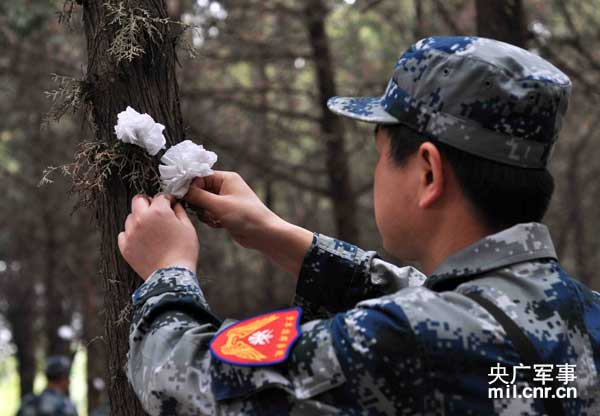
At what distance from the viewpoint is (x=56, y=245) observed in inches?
536

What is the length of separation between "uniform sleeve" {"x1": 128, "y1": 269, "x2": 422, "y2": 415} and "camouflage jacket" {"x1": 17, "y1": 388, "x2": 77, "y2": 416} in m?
7.89

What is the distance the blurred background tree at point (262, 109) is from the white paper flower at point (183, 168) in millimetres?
263

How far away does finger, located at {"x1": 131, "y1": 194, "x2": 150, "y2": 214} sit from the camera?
6.99 ft

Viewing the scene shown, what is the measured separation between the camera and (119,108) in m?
2.50

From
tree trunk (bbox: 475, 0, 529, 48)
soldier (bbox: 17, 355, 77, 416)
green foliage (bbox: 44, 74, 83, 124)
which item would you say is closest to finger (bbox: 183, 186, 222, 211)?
green foliage (bbox: 44, 74, 83, 124)

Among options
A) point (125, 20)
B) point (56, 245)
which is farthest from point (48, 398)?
point (125, 20)

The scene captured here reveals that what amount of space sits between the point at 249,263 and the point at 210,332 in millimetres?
14784

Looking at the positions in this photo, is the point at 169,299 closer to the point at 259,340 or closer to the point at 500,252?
the point at 259,340

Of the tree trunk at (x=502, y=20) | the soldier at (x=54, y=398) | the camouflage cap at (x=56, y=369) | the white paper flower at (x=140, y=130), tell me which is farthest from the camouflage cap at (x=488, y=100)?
the camouflage cap at (x=56, y=369)

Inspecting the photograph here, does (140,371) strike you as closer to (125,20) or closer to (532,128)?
(532,128)

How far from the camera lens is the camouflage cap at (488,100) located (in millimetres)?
1734

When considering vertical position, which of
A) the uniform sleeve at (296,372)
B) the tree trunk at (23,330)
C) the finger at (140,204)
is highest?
the finger at (140,204)

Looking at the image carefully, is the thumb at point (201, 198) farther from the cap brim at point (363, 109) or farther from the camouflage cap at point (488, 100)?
the camouflage cap at point (488, 100)

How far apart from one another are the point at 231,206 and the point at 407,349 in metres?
0.87
